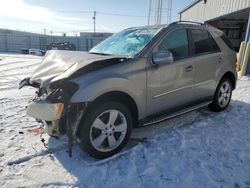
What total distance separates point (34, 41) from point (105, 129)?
38.9 meters

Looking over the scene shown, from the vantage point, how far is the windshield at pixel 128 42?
3.65 metres

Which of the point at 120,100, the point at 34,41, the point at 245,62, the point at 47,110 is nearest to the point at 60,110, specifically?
the point at 47,110

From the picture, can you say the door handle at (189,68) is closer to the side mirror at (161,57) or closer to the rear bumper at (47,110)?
the side mirror at (161,57)

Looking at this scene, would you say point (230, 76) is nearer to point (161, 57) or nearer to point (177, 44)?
point (177, 44)

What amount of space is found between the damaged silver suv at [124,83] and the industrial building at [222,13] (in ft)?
28.8

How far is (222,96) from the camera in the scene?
5027 millimetres

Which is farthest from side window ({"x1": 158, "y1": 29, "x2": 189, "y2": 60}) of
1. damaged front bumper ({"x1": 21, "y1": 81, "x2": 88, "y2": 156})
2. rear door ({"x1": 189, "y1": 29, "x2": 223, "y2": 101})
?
damaged front bumper ({"x1": 21, "y1": 81, "x2": 88, "y2": 156})

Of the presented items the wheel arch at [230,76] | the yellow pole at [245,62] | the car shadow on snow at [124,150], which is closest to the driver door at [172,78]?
the car shadow on snow at [124,150]

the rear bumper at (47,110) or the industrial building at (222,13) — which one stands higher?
the industrial building at (222,13)

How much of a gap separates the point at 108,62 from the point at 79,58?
50cm

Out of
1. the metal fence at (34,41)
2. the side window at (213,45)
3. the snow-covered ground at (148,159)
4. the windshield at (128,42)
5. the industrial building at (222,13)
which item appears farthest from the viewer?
the metal fence at (34,41)

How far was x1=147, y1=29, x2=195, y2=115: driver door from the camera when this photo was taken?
3521 mm

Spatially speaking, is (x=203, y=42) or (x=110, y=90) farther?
(x=203, y=42)

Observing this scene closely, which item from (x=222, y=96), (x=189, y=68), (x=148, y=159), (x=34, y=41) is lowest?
(x=148, y=159)
